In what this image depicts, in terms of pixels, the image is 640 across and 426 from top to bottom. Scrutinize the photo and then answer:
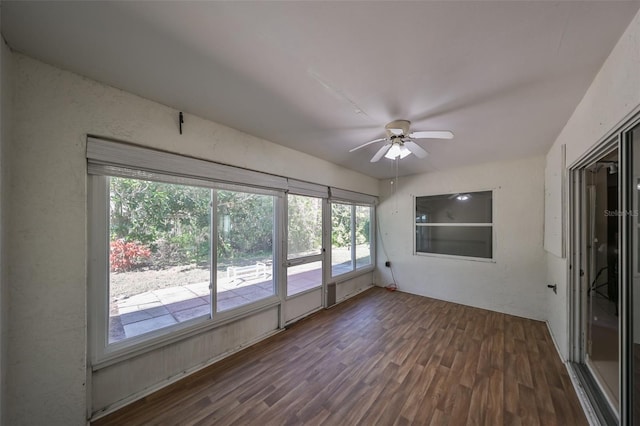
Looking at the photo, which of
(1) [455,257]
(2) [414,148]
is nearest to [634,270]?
(2) [414,148]

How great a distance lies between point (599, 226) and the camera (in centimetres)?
194

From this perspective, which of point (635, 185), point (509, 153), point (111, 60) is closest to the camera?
point (635, 185)

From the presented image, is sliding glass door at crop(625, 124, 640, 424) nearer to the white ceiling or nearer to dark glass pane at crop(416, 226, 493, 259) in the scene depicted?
the white ceiling

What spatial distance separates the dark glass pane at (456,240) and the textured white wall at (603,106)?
124cm

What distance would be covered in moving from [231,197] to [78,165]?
46.7 inches

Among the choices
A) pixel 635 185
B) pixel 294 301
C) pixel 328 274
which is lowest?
pixel 294 301

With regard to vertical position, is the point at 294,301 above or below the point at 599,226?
below

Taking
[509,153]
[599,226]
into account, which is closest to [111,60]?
[599,226]

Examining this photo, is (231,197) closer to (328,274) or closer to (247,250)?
(247,250)

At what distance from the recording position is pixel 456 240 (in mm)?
3992

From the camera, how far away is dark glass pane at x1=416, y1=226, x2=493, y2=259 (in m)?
3.72

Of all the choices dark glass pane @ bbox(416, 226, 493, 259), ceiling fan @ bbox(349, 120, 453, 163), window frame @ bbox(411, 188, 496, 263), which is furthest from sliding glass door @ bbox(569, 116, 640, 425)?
dark glass pane @ bbox(416, 226, 493, 259)

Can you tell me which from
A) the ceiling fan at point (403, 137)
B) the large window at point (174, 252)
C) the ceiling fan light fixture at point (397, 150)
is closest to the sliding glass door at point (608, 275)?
the ceiling fan at point (403, 137)

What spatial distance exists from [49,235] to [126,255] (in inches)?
18.4
